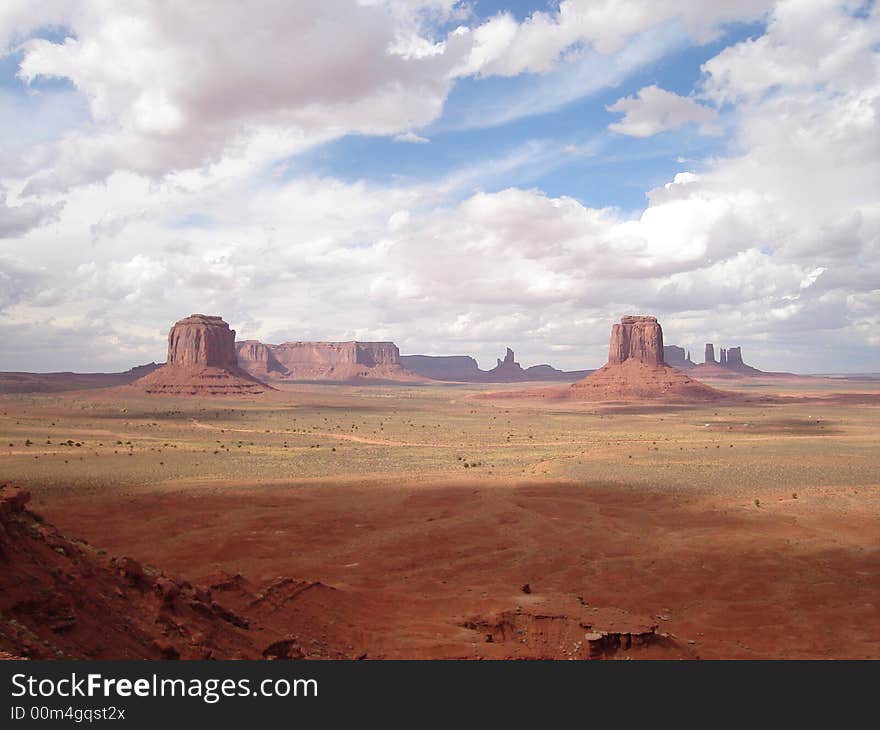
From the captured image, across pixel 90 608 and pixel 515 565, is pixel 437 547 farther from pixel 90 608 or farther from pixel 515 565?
pixel 90 608

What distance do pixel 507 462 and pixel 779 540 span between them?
76.9 ft

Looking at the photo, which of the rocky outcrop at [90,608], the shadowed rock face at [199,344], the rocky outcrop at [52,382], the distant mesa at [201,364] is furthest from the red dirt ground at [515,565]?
the rocky outcrop at [52,382]

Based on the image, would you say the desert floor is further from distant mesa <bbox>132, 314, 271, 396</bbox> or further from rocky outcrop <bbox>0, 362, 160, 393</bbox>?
rocky outcrop <bbox>0, 362, 160, 393</bbox>

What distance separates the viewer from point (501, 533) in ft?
77.5

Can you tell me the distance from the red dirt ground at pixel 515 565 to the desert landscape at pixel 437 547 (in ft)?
0.31

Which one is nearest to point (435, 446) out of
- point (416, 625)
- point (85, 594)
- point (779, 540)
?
point (779, 540)

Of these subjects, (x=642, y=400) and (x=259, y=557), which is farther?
(x=642, y=400)

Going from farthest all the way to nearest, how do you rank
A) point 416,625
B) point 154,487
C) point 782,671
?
point 154,487
point 416,625
point 782,671

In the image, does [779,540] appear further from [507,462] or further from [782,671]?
[507,462]

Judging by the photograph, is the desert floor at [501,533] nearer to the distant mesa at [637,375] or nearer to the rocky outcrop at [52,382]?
the distant mesa at [637,375]

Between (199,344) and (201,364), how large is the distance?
4929mm

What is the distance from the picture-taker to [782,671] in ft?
25.1

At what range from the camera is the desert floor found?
13477 mm

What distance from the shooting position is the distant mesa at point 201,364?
138 meters
